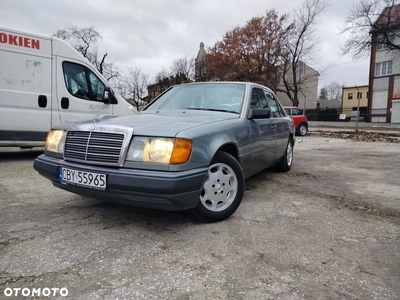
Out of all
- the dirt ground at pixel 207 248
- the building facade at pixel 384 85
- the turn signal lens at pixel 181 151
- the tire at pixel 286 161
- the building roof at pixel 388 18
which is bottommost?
the dirt ground at pixel 207 248

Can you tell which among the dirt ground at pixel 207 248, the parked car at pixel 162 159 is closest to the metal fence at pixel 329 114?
the dirt ground at pixel 207 248

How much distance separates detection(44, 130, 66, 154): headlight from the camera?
264cm

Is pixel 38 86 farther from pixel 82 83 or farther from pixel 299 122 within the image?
pixel 299 122

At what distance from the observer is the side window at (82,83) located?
586 cm

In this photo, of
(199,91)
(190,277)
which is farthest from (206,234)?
(199,91)

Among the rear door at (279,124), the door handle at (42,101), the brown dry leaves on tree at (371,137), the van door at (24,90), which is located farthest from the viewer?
the brown dry leaves on tree at (371,137)

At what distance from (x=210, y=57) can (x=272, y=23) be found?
790 centimetres

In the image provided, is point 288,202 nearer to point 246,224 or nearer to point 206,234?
point 246,224

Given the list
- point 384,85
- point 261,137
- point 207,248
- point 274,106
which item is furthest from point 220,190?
point 384,85

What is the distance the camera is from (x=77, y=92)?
601 cm

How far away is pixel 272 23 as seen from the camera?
1201 inches

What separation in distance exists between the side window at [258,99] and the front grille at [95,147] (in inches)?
74.2

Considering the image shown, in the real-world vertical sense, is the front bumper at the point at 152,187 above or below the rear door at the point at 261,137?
below

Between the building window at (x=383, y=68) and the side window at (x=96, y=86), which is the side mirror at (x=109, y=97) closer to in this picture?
the side window at (x=96, y=86)
